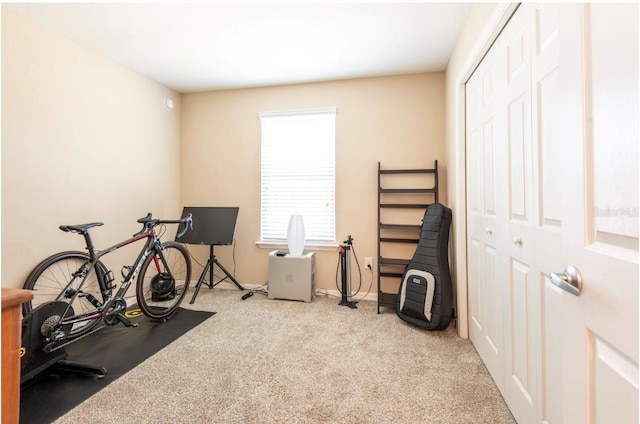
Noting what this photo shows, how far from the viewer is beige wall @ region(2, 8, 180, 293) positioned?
6.81 feet

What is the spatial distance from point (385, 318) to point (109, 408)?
2121 mm

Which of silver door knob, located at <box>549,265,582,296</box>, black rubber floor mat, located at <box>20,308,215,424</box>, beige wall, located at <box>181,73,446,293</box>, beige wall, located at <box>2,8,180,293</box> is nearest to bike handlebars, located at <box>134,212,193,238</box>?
beige wall, located at <box>2,8,180,293</box>

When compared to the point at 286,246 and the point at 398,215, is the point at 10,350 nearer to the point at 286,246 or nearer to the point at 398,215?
the point at 286,246

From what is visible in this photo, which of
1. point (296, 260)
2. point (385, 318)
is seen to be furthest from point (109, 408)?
point (385, 318)

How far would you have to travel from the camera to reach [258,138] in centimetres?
354

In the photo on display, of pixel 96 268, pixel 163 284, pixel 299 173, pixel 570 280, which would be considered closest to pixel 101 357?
pixel 96 268

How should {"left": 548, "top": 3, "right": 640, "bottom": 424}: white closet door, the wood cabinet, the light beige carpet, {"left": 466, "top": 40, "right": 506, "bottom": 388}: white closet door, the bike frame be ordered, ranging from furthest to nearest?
the bike frame, {"left": 466, "top": 40, "right": 506, "bottom": 388}: white closet door, the light beige carpet, the wood cabinet, {"left": 548, "top": 3, "right": 640, "bottom": 424}: white closet door

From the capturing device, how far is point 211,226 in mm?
3322

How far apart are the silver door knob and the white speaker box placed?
2514 millimetres

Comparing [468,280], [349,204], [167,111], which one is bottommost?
[468,280]

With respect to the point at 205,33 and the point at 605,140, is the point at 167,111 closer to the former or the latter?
the point at 205,33

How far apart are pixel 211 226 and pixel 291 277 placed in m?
1.13

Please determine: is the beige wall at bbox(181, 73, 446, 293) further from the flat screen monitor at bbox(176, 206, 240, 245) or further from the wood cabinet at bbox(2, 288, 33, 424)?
the wood cabinet at bbox(2, 288, 33, 424)

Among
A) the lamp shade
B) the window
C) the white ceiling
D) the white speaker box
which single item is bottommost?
the white speaker box
